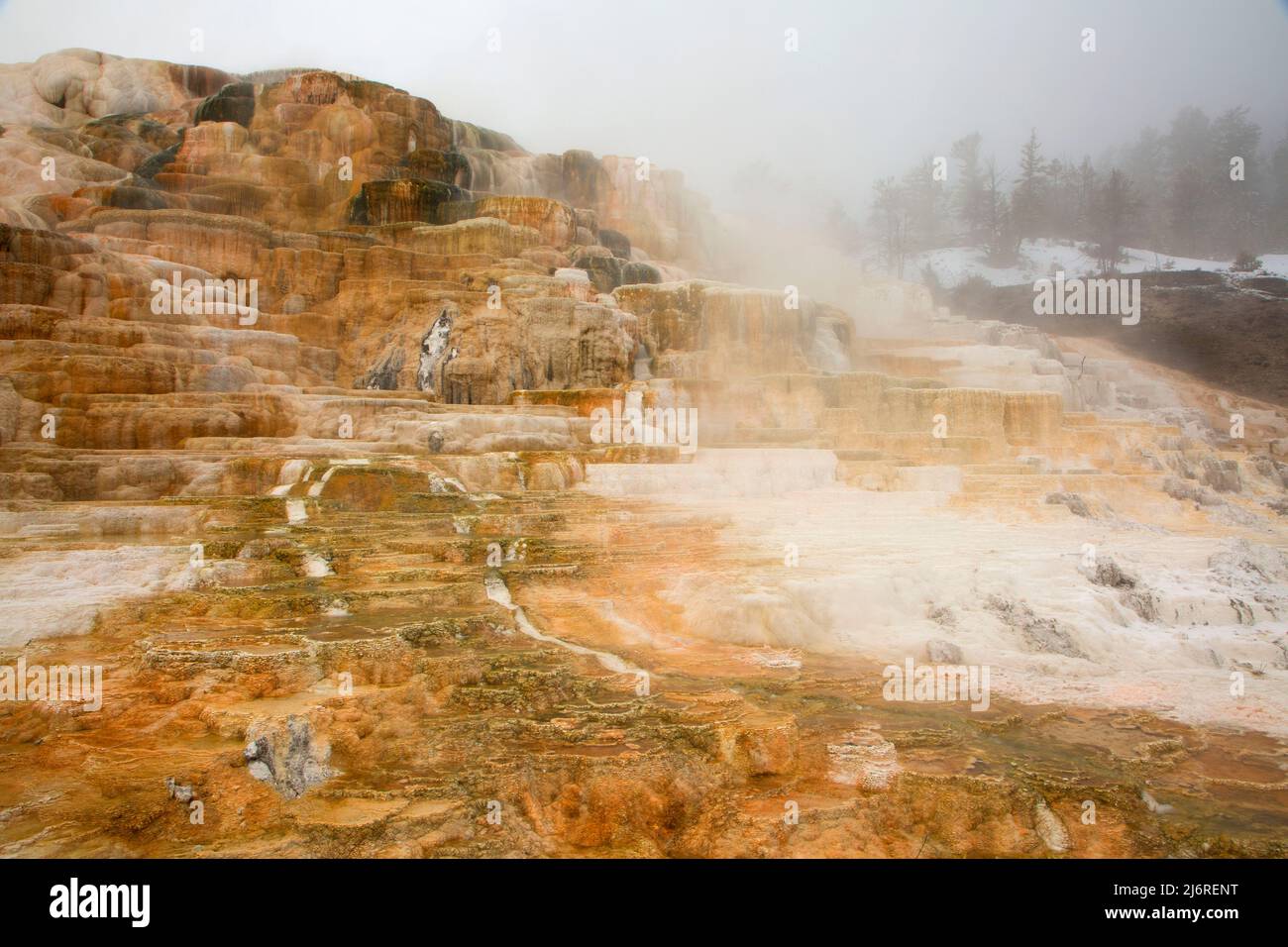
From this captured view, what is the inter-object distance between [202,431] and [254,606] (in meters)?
5.86

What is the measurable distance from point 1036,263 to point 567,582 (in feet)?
127

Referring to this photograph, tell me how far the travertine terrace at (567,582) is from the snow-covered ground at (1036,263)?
1997cm

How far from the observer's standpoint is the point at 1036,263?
38.8 m

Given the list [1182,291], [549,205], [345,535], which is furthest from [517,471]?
[1182,291]

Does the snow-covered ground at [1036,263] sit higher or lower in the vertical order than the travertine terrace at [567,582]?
higher

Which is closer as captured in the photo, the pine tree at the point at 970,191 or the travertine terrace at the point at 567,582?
the travertine terrace at the point at 567,582

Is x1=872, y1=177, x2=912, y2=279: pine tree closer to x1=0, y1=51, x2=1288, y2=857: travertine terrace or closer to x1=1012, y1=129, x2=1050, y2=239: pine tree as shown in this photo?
x1=1012, y1=129, x2=1050, y2=239: pine tree

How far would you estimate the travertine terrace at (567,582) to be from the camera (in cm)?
356

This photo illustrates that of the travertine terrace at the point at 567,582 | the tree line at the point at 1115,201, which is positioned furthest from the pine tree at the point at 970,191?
the travertine terrace at the point at 567,582

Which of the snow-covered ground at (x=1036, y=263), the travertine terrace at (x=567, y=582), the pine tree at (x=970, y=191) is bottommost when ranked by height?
the travertine terrace at (x=567, y=582)

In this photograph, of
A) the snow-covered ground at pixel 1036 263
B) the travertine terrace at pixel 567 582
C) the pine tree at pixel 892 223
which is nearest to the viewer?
the travertine terrace at pixel 567 582

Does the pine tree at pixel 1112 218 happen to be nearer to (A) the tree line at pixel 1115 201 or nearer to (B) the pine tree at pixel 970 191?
(A) the tree line at pixel 1115 201

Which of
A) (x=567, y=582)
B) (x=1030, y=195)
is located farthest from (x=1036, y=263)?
(x=567, y=582)

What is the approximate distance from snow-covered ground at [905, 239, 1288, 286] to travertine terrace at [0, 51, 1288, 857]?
1997 centimetres
